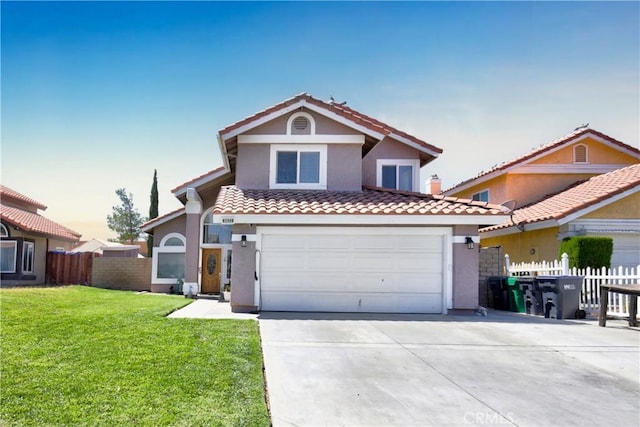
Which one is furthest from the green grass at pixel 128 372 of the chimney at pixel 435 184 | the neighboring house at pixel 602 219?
the chimney at pixel 435 184

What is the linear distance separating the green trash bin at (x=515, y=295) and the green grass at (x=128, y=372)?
28.7 feet

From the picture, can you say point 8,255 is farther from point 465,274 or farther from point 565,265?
point 565,265

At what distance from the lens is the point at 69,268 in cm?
2567

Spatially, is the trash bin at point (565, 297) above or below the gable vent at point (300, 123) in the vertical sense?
below

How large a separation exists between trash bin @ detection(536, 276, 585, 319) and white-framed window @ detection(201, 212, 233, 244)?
12604 millimetres

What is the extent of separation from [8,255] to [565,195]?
27.6 m

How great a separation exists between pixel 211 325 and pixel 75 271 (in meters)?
19.5

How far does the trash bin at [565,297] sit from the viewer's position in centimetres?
1238

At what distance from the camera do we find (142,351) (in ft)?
23.1

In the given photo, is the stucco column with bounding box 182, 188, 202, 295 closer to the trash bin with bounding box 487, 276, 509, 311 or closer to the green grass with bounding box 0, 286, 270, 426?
the green grass with bounding box 0, 286, 270, 426

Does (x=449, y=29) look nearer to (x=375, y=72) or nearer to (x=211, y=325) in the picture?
(x=375, y=72)

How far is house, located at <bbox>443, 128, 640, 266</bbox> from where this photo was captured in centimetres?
1560

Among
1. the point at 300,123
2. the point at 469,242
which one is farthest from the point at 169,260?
the point at 469,242

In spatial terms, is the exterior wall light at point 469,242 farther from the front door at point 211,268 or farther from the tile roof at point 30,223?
the tile roof at point 30,223
